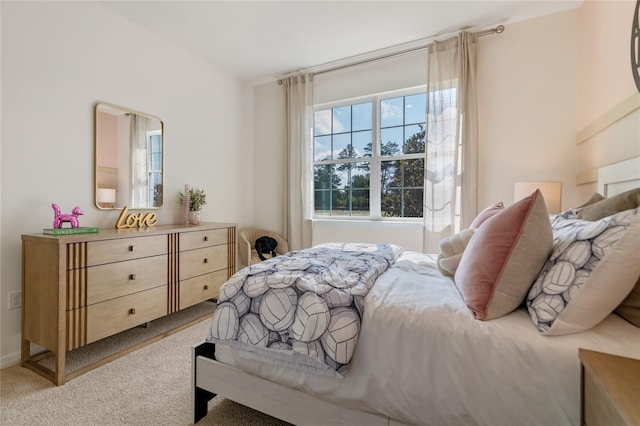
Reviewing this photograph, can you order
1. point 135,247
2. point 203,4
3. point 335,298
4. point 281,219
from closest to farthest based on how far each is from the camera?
point 335,298, point 135,247, point 203,4, point 281,219

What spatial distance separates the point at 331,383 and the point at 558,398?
72 centimetres

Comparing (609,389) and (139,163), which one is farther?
(139,163)

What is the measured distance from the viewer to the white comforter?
861 mm

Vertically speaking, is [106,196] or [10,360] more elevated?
[106,196]

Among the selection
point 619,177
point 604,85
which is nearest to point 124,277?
point 619,177

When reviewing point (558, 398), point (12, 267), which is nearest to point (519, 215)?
point (558, 398)

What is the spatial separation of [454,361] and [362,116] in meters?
3.02

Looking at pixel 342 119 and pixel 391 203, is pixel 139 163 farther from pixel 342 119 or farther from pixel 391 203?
pixel 391 203

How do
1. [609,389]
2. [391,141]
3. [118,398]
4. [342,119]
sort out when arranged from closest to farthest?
[609,389] < [118,398] < [391,141] < [342,119]

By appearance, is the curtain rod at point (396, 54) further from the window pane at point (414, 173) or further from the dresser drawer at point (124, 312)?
Answer: the dresser drawer at point (124, 312)

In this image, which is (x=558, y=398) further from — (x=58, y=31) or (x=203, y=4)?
(x=58, y=31)

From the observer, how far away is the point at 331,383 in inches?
43.8

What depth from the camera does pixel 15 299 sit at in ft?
6.44

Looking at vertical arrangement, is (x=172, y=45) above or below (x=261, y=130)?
above
